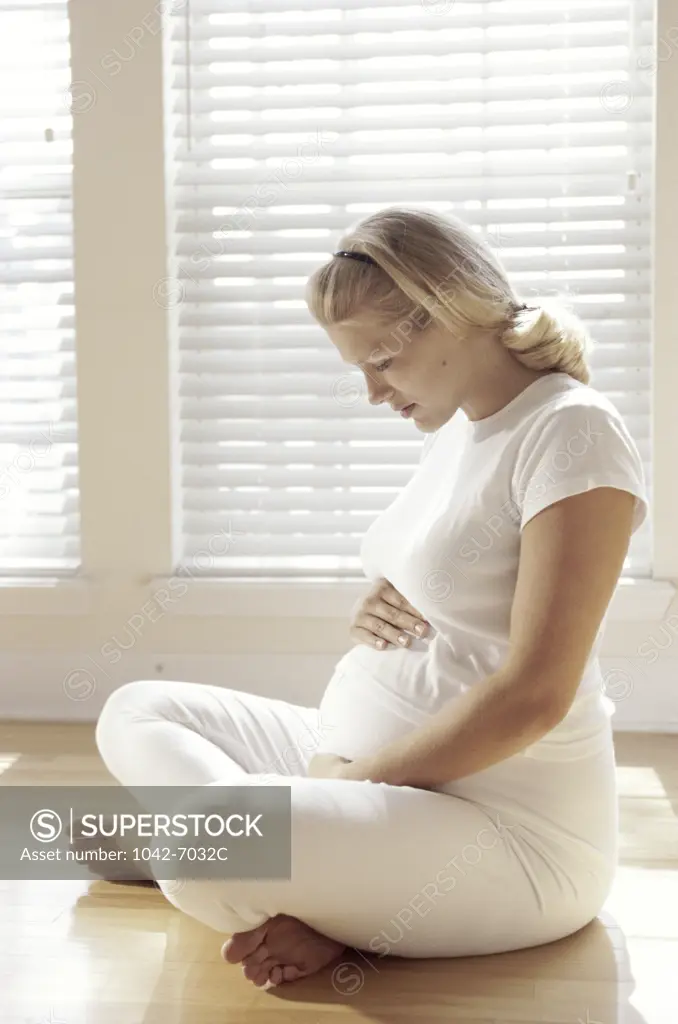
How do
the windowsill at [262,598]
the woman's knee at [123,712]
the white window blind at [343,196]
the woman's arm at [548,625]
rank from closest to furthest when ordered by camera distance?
the woman's arm at [548,625], the woman's knee at [123,712], the white window blind at [343,196], the windowsill at [262,598]

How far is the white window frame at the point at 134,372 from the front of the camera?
296 centimetres

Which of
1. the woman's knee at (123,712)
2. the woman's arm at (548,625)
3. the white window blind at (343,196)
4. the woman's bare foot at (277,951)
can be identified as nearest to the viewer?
the woman's arm at (548,625)

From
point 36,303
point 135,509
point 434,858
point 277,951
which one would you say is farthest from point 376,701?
point 36,303

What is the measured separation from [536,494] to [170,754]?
753mm

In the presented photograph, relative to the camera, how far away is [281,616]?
3.10 m

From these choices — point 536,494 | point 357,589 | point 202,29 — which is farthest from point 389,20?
point 536,494

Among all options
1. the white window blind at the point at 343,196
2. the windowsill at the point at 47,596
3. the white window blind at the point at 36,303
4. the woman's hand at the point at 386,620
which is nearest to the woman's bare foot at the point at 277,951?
the woman's hand at the point at 386,620

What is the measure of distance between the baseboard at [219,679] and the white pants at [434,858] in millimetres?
1242

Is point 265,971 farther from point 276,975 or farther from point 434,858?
point 434,858

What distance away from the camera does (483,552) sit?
1658mm

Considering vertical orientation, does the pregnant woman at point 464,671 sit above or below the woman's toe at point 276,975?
above

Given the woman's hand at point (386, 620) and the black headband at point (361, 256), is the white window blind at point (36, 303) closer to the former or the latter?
the woman's hand at point (386, 620)

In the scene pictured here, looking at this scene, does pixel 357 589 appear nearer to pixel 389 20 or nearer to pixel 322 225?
pixel 322 225

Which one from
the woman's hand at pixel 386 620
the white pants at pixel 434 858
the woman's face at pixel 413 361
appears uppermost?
the woman's face at pixel 413 361
